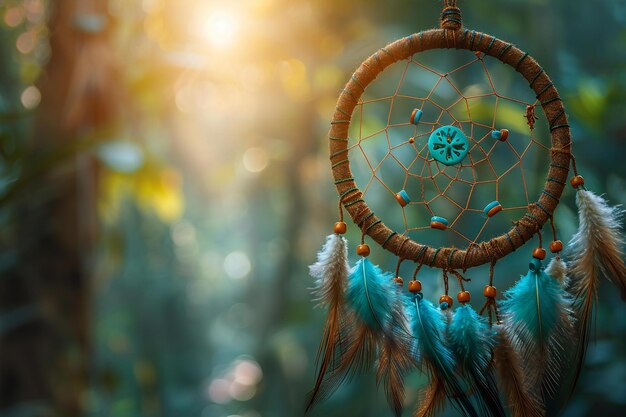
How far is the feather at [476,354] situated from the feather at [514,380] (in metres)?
0.03

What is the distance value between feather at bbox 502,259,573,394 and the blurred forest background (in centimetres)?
92

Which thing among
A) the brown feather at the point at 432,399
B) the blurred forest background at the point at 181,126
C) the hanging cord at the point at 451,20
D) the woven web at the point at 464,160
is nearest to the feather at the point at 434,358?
the brown feather at the point at 432,399

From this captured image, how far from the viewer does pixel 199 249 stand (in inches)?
373

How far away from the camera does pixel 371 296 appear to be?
84 cm

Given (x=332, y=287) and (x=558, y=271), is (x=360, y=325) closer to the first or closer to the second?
(x=332, y=287)

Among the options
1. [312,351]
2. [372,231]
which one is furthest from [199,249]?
[372,231]

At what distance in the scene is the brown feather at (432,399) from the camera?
0.84 m

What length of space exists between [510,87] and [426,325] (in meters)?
1.90

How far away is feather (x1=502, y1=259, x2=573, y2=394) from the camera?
2.72 ft

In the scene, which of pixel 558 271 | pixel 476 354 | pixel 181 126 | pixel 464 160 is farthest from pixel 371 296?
pixel 181 126

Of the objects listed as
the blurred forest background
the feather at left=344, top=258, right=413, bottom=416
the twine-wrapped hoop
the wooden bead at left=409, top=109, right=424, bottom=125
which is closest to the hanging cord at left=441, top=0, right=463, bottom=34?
the twine-wrapped hoop

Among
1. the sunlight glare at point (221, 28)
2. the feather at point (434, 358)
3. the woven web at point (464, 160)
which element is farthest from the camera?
the sunlight glare at point (221, 28)

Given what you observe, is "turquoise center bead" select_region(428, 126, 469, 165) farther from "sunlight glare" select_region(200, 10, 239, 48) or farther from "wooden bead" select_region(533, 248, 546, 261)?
"sunlight glare" select_region(200, 10, 239, 48)

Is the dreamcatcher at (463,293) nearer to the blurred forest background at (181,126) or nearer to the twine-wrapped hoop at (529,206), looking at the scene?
the twine-wrapped hoop at (529,206)
